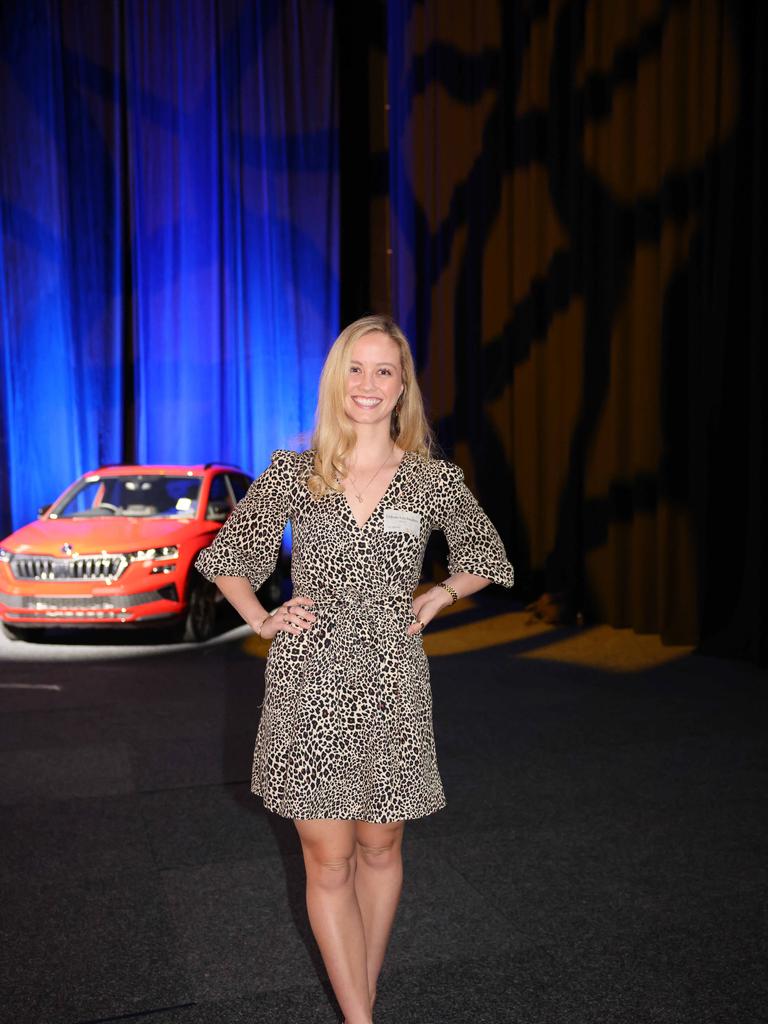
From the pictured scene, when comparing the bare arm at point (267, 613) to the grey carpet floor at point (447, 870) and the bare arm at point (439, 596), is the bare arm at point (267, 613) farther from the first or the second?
the grey carpet floor at point (447, 870)

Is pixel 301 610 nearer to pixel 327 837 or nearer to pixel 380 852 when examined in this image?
pixel 327 837

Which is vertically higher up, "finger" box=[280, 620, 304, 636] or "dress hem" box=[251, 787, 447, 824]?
"finger" box=[280, 620, 304, 636]

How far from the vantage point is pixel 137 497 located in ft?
28.1

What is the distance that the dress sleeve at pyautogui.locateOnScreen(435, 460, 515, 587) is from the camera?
2.36m

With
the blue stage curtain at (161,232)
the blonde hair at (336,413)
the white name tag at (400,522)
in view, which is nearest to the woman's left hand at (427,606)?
the white name tag at (400,522)

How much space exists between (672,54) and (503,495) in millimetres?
4225

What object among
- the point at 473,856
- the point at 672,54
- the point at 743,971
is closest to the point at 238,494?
the point at 672,54

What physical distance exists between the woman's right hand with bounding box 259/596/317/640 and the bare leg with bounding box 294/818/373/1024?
0.40 metres

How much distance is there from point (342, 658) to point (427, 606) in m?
0.23

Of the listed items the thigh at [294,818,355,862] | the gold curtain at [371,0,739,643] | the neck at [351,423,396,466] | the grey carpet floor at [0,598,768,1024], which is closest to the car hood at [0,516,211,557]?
the grey carpet floor at [0,598,768,1024]

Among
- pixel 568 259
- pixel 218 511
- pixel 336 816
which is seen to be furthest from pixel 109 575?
pixel 336 816

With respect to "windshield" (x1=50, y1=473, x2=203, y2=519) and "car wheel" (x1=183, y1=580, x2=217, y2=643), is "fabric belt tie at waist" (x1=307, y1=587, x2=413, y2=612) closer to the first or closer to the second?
"car wheel" (x1=183, y1=580, x2=217, y2=643)

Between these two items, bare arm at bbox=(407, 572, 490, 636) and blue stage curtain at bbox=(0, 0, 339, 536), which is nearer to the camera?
bare arm at bbox=(407, 572, 490, 636)

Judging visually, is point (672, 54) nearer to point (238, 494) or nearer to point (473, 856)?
point (238, 494)
